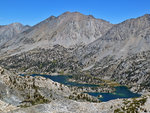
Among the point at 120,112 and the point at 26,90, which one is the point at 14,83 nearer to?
the point at 26,90

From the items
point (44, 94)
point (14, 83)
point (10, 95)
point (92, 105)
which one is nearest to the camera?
point (92, 105)

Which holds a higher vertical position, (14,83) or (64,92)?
(14,83)

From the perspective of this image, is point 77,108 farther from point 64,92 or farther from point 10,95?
point 64,92

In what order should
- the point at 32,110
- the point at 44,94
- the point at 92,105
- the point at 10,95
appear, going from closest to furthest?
the point at 32,110 < the point at 92,105 < the point at 10,95 < the point at 44,94

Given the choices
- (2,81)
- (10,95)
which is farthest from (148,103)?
(2,81)

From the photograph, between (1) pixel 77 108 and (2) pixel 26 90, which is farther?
(2) pixel 26 90

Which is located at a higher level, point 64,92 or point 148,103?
point 148,103

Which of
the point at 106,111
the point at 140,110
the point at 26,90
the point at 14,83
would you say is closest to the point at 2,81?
the point at 14,83

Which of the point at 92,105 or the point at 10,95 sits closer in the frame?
the point at 92,105

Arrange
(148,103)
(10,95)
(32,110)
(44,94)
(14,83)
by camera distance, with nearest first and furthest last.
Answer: (32,110)
(148,103)
(10,95)
(14,83)
(44,94)
